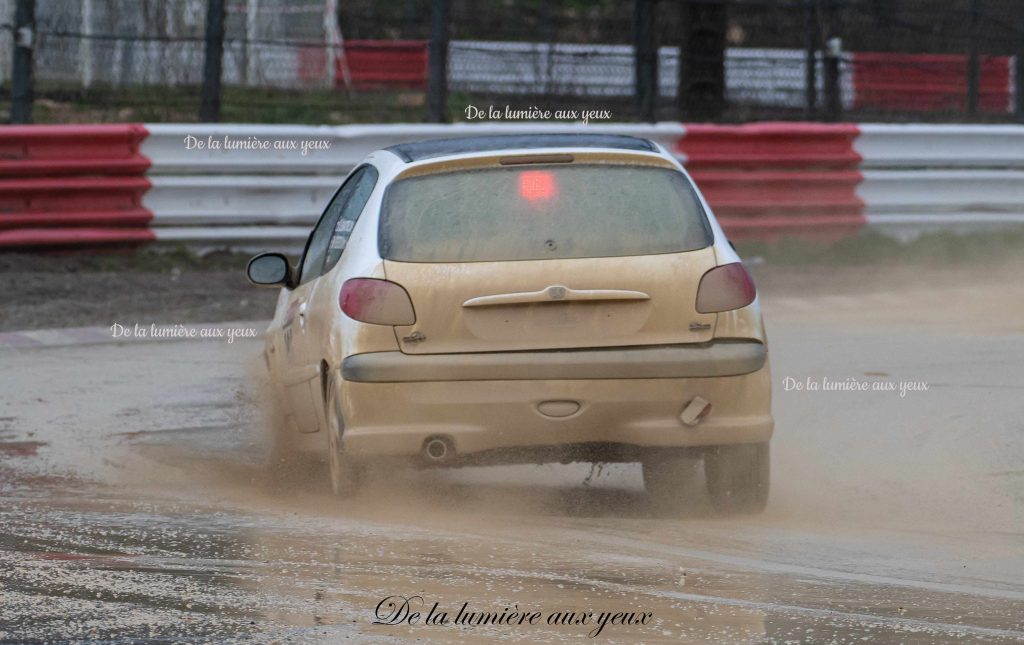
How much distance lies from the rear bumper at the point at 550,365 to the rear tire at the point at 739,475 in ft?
1.13

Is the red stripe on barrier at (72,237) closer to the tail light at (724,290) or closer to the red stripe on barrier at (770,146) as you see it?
the red stripe on barrier at (770,146)

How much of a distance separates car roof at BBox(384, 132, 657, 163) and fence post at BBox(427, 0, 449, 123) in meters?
9.34

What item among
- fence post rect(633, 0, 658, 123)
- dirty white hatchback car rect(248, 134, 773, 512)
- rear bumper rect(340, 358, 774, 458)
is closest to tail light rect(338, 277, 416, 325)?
dirty white hatchback car rect(248, 134, 773, 512)

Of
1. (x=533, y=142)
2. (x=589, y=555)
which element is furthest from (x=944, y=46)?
(x=589, y=555)

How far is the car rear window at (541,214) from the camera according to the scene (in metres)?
6.75

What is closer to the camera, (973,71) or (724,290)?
(724,290)

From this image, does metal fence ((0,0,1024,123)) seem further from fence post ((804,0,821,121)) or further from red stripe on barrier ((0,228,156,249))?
red stripe on barrier ((0,228,156,249))

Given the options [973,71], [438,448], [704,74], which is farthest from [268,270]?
[973,71]

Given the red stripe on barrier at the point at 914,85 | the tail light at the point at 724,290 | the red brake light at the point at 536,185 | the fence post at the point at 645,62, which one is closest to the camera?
the tail light at the point at 724,290

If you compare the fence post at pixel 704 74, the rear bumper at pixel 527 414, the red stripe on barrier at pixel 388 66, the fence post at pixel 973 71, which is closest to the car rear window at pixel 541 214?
the rear bumper at pixel 527 414

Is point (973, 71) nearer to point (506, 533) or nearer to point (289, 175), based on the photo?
point (289, 175)

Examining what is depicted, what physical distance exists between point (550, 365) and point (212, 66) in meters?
10.5

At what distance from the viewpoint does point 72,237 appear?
15.1m

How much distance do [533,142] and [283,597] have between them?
2624mm
